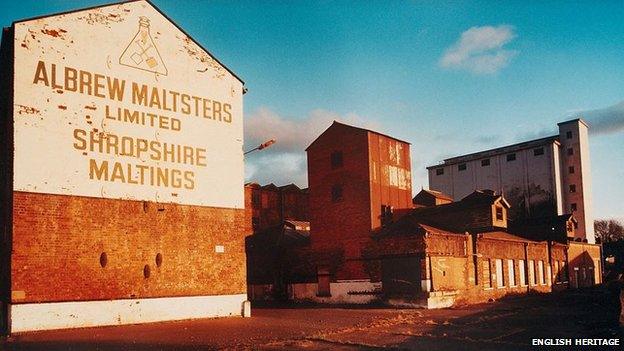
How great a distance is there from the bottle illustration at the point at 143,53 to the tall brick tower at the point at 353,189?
14.2 meters

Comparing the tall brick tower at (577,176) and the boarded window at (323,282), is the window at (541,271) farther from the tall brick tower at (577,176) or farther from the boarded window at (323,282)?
the tall brick tower at (577,176)

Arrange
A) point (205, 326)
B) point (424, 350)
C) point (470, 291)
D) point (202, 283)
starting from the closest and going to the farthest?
point (424, 350) < point (205, 326) < point (202, 283) < point (470, 291)

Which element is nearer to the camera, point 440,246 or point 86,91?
point 86,91

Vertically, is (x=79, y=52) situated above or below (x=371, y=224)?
above

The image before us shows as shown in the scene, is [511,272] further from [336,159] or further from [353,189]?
[336,159]

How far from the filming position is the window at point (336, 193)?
1309 inches

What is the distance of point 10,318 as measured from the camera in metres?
16.7

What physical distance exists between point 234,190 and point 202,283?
14.2 ft

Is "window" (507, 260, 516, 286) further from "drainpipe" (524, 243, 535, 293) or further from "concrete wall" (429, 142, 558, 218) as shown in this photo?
"concrete wall" (429, 142, 558, 218)

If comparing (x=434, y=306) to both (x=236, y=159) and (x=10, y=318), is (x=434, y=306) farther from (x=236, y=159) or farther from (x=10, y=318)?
(x=10, y=318)

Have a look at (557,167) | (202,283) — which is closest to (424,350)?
(202,283)

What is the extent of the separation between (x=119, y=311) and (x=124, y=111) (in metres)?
7.47

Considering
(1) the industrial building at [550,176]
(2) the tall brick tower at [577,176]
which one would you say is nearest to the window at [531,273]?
(1) the industrial building at [550,176]

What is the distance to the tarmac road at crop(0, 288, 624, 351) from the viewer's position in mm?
14016
